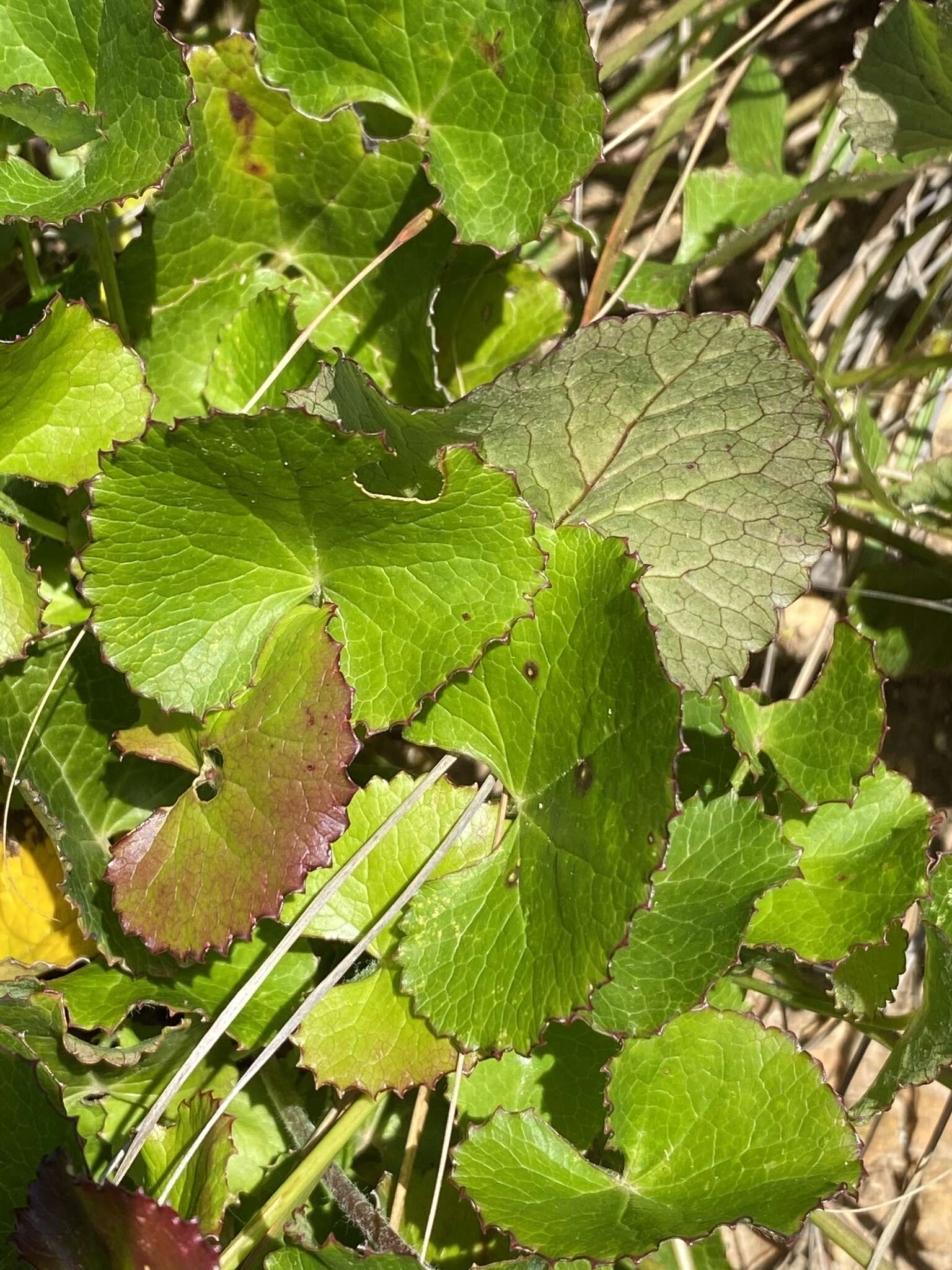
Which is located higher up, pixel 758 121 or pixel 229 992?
pixel 758 121

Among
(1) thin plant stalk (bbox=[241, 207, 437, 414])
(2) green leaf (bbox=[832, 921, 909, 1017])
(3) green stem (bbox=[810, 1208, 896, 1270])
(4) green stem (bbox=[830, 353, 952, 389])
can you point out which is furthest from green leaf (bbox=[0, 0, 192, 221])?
(3) green stem (bbox=[810, 1208, 896, 1270])

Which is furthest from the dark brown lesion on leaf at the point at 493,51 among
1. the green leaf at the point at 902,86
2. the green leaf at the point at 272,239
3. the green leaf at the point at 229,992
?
the green leaf at the point at 229,992

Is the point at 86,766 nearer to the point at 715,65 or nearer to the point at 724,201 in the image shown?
the point at 724,201

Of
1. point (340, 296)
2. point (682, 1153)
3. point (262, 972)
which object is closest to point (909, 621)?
point (682, 1153)

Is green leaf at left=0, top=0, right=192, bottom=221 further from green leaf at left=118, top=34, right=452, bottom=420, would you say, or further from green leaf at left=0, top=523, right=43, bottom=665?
green leaf at left=0, top=523, right=43, bottom=665

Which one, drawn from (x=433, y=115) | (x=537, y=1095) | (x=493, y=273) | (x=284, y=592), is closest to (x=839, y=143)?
(x=493, y=273)

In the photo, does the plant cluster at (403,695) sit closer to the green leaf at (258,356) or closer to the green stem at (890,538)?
the green leaf at (258,356)
